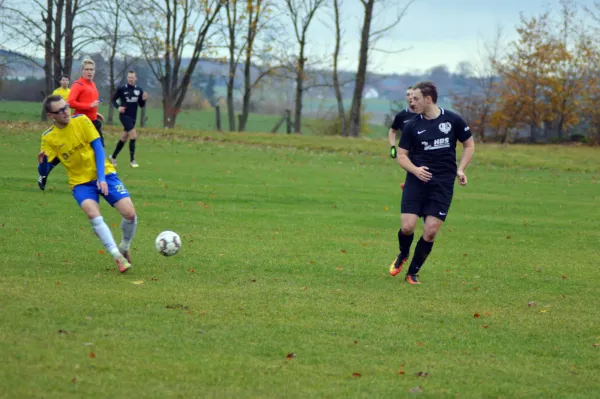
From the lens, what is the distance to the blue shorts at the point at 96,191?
8.60 m

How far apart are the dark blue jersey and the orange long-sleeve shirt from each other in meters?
5.33

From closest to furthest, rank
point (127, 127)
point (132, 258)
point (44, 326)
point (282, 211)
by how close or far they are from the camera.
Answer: point (44, 326)
point (132, 258)
point (282, 211)
point (127, 127)

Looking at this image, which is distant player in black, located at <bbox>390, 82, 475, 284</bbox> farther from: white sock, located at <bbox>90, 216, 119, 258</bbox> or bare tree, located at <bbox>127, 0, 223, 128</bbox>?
bare tree, located at <bbox>127, 0, 223, 128</bbox>

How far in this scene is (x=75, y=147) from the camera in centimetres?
852

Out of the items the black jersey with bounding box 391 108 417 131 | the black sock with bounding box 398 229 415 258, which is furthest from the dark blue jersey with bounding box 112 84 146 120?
the black sock with bounding box 398 229 415 258

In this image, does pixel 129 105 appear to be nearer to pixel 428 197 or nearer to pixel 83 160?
pixel 83 160

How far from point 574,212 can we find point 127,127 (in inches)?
450

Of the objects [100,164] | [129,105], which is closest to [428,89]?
[100,164]

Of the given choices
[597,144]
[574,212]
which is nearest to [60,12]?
[597,144]

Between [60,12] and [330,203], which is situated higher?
[60,12]

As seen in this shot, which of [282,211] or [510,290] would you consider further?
[282,211]

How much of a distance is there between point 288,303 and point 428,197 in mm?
2343

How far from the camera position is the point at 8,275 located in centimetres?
797

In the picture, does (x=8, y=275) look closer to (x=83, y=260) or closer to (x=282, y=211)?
(x=83, y=260)
